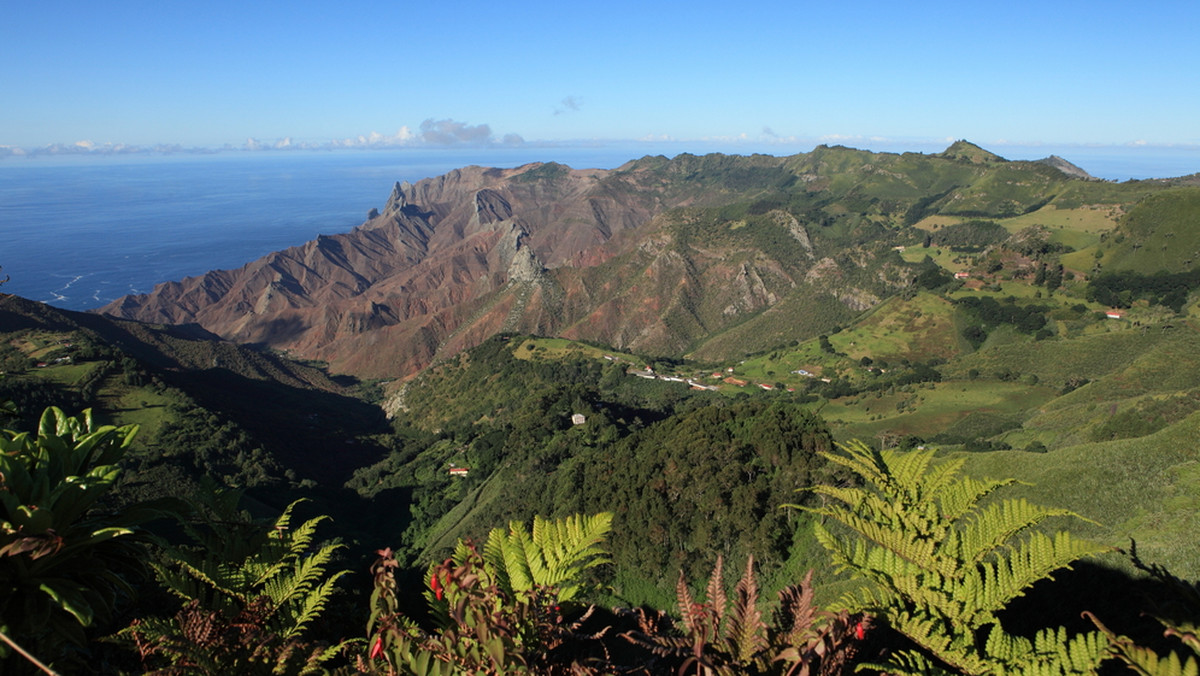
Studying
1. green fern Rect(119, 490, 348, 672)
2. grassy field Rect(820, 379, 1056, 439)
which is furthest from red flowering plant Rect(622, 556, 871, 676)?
grassy field Rect(820, 379, 1056, 439)

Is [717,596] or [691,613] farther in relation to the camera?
[717,596]

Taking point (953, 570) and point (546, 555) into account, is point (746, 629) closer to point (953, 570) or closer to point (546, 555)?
point (546, 555)

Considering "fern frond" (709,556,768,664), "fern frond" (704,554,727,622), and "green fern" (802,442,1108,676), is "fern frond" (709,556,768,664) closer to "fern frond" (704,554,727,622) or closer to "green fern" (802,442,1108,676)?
"fern frond" (704,554,727,622)

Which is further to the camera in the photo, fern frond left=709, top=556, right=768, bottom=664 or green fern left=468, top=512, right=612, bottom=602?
green fern left=468, top=512, right=612, bottom=602

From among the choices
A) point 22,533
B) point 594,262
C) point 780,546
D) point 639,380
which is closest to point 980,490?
point 22,533

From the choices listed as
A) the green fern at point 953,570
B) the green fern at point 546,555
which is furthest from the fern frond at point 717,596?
the green fern at point 953,570

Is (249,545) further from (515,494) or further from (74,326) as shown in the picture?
(74,326)

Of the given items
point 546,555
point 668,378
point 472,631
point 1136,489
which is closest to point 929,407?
point 668,378

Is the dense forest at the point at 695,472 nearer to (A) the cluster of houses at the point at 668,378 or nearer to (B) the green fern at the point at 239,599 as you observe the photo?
(B) the green fern at the point at 239,599

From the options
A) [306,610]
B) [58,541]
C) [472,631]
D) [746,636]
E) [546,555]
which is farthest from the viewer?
[306,610]
